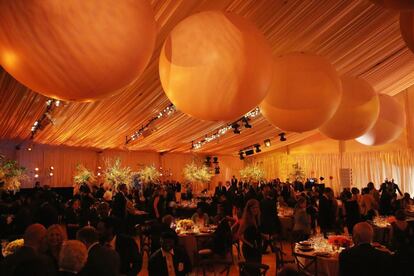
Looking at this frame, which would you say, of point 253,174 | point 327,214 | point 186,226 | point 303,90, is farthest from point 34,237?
point 253,174

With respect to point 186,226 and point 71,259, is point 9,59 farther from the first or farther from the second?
point 186,226

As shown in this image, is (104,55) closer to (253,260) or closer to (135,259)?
(135,259)

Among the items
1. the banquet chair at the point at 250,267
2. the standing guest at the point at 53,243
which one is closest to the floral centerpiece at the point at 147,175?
the banquet chair at the point at 250,267

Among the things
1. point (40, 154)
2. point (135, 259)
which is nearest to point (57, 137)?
point (40, 154)

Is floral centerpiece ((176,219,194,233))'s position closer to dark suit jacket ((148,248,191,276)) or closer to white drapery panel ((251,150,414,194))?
dark suit jacket ((148,248,191,276))

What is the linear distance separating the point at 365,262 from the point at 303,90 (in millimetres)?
1746

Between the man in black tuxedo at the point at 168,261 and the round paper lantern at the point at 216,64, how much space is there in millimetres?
2495

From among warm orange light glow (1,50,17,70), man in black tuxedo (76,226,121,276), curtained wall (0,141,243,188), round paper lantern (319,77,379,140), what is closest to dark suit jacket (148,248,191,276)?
man in black tuxedo (76,226,121,276)

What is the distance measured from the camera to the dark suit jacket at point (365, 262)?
10.2 feet

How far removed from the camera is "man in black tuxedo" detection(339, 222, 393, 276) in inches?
122

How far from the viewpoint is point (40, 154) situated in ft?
54.6

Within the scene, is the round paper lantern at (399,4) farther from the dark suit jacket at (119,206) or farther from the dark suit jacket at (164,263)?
the dark suit jacket at (119,206)

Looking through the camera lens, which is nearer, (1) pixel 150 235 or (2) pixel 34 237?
(2) pixel 34 237

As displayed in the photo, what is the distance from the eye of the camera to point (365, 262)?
10.2 ft
